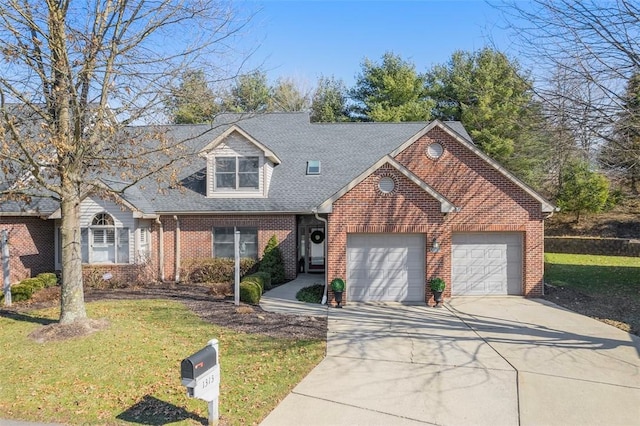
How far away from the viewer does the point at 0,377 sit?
6.73m

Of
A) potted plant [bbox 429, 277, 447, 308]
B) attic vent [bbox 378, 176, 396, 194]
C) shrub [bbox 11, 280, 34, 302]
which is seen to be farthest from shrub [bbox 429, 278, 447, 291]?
shrub [bbox 11, 280, 34, 302]

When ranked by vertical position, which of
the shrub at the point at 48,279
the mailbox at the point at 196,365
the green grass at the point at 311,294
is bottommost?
the green grass at the point at 311,294

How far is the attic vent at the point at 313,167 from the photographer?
18469mm

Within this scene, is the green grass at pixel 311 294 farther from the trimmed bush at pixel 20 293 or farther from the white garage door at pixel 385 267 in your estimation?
the trimmed bush at pixel 20 293

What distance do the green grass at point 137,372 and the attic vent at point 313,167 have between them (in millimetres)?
9835

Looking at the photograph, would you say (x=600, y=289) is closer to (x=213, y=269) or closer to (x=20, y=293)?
(x=213, y=269)

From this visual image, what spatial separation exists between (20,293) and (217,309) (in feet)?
20.3

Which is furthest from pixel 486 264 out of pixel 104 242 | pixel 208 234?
pixel 104 242

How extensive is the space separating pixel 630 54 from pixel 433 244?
252 inches

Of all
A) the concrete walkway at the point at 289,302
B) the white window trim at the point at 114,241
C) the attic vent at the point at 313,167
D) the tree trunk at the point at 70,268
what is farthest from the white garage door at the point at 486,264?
the white window trim at the point at 114,241

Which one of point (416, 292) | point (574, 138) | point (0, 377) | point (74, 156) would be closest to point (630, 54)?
point (574, 138)

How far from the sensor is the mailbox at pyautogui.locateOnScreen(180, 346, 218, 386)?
15.8 ft

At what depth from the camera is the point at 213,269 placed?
16047mm

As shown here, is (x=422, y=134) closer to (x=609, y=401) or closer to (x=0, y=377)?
(x=609, y=401)
